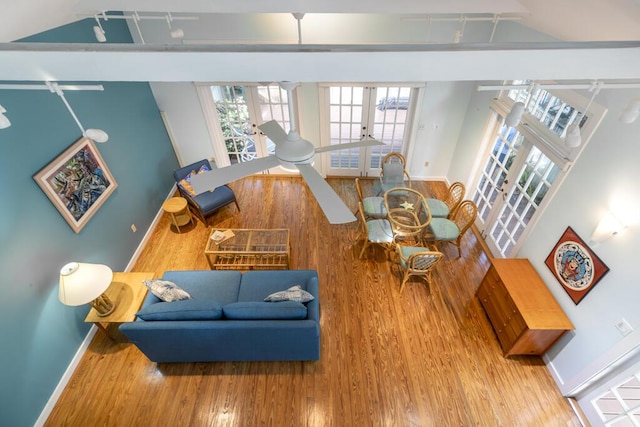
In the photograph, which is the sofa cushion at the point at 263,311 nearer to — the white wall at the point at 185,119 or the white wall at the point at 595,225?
the white wall at the point at 595,225

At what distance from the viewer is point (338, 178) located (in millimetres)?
5898

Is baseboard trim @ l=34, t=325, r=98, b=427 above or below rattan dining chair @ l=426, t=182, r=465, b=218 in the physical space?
below

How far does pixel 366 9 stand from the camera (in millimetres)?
2223

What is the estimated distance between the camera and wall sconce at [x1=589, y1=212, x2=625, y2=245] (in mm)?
2387

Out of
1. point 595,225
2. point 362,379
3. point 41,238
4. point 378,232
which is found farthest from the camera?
point 378,232

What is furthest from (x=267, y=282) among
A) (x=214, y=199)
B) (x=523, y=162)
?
(x=523, y=162)

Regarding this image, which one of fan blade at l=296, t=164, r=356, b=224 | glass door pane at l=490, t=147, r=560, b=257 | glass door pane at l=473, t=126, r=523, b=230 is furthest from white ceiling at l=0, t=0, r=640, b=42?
A: glass door pane at l=473, t=126, r=523, b=230

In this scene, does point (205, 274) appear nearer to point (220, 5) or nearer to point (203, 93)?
point (220, 5)

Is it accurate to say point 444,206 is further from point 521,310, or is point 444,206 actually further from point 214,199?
point 214,199

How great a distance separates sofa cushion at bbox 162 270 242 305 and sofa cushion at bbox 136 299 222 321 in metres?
0.53

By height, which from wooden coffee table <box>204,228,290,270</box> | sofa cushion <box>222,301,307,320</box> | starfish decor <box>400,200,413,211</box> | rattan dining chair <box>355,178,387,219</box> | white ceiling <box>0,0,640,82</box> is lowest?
wooden coffee table <box>204,228,290,270</box>

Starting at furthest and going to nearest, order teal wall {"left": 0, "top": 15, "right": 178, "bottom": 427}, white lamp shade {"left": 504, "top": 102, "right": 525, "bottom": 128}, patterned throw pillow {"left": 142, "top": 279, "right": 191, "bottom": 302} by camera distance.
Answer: patterned throw pillow {"left": 142, "top": 279, "right": 191, "bottom": 302} < teal wall {"left": 0, "top": 15, "right": 178, "bottom": 427} < white lamp shade {"left": 504, "top": 102, "right": 525, "bottom": 128}

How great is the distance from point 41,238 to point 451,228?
4498mm

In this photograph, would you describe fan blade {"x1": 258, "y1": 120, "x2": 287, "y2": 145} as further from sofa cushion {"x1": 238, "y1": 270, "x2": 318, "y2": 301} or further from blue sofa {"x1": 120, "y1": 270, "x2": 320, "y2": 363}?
sofa cushion {"x1": 238, "y1": 270, "x2": 318, "y2": 301}
